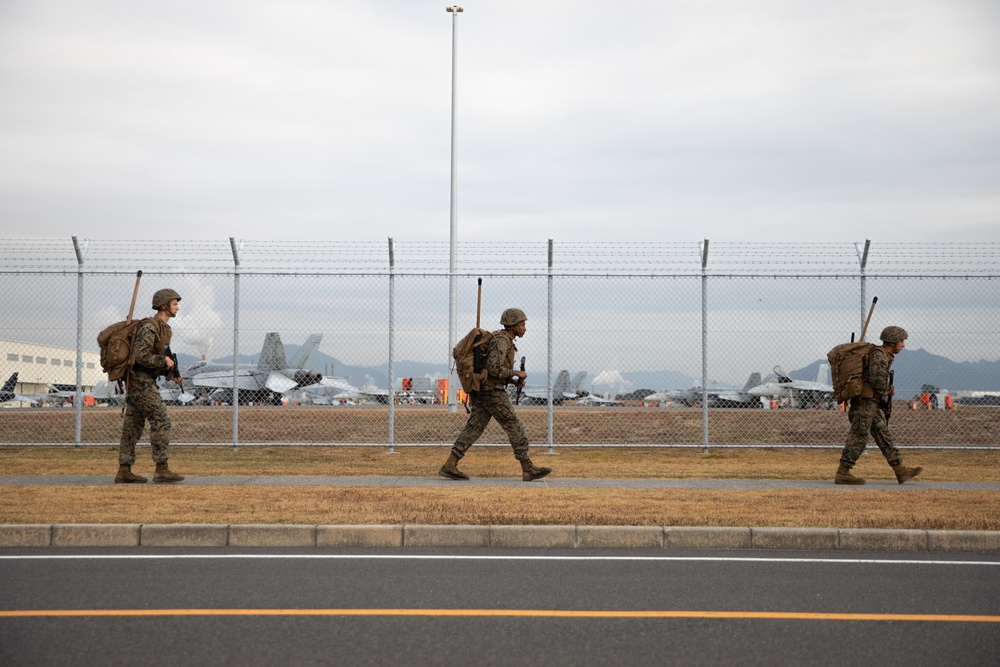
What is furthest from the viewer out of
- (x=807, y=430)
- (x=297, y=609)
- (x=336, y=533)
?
(x=807, y=430)

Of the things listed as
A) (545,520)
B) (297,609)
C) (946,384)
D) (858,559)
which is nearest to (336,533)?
(545,520)

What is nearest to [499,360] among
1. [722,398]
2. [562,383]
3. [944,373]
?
[944,373]

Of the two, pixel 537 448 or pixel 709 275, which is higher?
pixel 709 275

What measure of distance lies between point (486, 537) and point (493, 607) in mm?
2612

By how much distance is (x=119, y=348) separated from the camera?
39.4 feet

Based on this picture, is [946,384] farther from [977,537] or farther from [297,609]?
[297,609]

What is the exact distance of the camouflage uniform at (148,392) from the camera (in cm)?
1188

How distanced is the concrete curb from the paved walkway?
3047 millimetres

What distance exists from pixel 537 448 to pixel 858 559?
9283 millimetres

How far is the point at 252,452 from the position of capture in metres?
16.4

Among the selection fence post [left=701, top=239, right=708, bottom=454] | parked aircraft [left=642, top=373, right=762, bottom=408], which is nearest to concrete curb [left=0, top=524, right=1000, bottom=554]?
fence post [left=701, top=239, right=708, bottom=454]

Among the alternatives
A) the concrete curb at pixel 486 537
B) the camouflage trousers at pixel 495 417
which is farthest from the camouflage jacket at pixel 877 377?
the camouflage trousers at pixel 495 417

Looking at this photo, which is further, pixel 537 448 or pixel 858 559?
pixel 537 448

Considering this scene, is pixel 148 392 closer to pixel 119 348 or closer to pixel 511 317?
pixel 119 348
